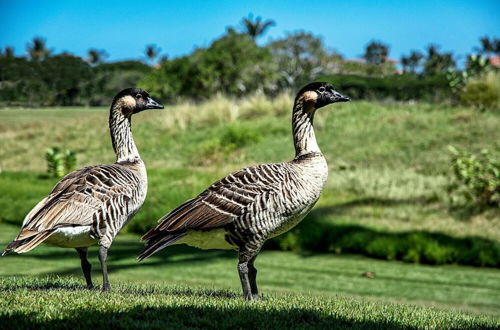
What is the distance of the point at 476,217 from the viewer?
54.3 feet

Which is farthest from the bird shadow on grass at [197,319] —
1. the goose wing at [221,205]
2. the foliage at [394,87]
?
the foliage at [394,87]

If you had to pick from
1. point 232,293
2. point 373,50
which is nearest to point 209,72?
point 373,50

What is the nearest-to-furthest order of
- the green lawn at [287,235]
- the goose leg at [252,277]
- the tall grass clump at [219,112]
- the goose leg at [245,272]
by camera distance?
1. the green lawn at [287,235]
2. the goose leg at [245,272]
3. the goose leg at [252,277]
4. the tall grass clump at [219,112]

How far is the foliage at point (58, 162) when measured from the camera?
22.8 meters

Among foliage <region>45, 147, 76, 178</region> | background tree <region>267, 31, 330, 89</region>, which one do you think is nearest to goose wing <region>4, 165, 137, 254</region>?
foliage <region>45, 147, 76, 178</region>

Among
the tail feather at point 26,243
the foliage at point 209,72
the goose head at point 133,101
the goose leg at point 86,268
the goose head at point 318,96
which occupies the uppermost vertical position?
the foliage at point 209,72

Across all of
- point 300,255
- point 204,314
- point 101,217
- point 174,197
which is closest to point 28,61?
point 174,197

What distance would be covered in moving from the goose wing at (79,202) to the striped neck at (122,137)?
0.54 metres

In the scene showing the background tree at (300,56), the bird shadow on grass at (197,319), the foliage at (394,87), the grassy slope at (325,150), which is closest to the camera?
the bird shadow on grass at (197,319)

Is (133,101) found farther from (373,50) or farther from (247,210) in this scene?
(373,50)

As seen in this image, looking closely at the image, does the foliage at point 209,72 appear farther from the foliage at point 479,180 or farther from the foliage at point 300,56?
the foliage at point 479,180

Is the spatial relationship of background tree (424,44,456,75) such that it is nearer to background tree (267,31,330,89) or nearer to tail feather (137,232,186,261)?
background tree (267,31,330,89)

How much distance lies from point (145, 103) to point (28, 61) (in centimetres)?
1496

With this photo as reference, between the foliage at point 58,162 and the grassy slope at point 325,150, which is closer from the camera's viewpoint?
the grassy slope at point 325,150
